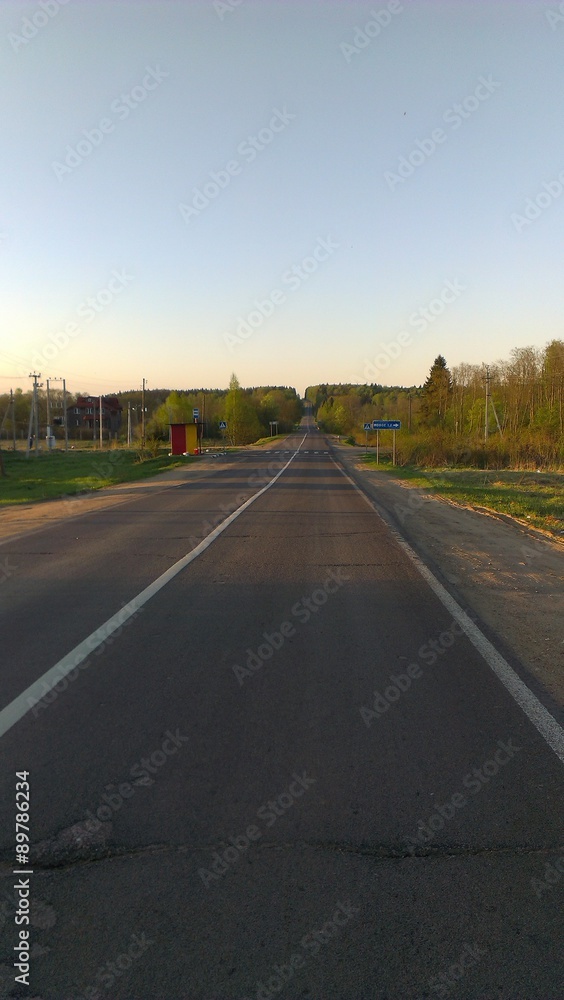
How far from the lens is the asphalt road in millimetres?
2615

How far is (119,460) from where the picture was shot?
49.0 meters

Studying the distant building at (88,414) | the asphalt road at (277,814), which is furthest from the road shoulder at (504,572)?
the distant building at (88,414)

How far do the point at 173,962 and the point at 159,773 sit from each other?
4.47ft

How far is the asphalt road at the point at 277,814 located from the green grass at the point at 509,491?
1074cm

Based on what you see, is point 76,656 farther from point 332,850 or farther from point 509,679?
point 509,679

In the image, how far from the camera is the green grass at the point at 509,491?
59.0 feet

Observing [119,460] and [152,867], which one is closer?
[152,867]

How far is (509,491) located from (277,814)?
941 inches

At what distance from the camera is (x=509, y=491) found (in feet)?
84.9

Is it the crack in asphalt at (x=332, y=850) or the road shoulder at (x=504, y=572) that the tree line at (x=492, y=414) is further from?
the crack in asphalt at (x=332, y=850)

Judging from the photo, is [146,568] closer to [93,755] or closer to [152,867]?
[93,755]

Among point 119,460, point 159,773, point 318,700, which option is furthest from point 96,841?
point 119,460

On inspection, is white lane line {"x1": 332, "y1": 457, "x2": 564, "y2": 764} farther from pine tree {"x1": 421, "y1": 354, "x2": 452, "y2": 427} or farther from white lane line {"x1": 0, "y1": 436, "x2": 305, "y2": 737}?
pine tree {"x1": 421, "y1": 354, "x2": 452, "y2": 427}

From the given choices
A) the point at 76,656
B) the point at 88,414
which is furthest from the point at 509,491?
the point at 88,414
